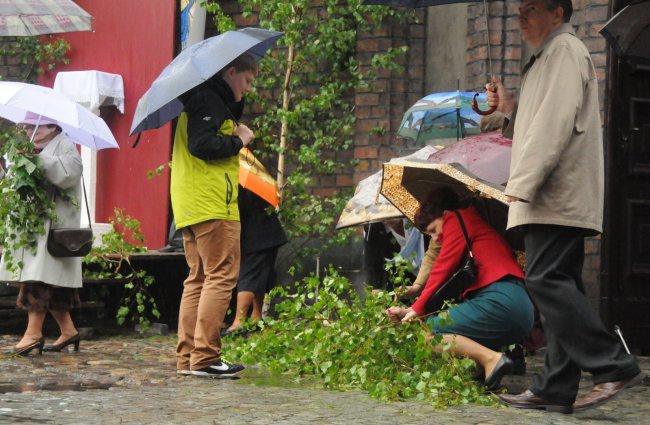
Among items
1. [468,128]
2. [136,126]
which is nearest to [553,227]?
[136,126]

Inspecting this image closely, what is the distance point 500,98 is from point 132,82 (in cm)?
721

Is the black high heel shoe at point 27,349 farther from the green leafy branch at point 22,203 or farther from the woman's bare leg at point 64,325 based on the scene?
the green leafy branch at point 22,203

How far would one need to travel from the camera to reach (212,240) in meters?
7.64

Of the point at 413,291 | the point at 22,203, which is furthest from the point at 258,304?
the point at 413,291

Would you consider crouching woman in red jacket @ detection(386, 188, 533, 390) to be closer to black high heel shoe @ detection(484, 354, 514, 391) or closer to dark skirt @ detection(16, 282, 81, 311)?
black high heel shoe @ detection(484, 354, 514, 391)

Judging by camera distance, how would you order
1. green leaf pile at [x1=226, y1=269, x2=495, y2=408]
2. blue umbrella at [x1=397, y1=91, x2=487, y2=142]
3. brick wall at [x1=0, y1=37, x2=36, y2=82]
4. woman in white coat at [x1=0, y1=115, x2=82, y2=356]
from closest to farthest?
green leaf pile at [x1=226, y1=269, x2=495, y2=408], woman in white coat at [x1=0, y1=115, x2=82, y2=356], blue umbrella at [x1=397, y1=91, x2=487, y2=142], brick wall at [x1=0, y1=37, x2=36, y2=82]

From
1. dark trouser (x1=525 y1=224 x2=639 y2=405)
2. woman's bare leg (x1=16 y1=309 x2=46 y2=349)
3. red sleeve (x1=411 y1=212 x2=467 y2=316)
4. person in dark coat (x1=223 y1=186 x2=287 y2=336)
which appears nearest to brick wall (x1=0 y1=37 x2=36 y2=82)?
person in dark coat (x1=223 y1=186 x2=287 y2=336)

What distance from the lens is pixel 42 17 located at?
34.1ft

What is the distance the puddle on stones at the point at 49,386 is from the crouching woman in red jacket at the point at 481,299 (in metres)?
1.68

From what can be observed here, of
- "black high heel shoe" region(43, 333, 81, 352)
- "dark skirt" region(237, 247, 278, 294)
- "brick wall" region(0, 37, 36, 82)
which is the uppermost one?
"brick wall" region(0, 37, 36, 82)

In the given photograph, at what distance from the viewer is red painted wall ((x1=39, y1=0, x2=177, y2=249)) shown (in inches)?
520

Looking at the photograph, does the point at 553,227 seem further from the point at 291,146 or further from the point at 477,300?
the point at 291,146

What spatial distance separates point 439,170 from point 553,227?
1027mm

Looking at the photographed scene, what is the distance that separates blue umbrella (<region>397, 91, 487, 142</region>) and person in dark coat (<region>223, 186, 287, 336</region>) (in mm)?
1524
